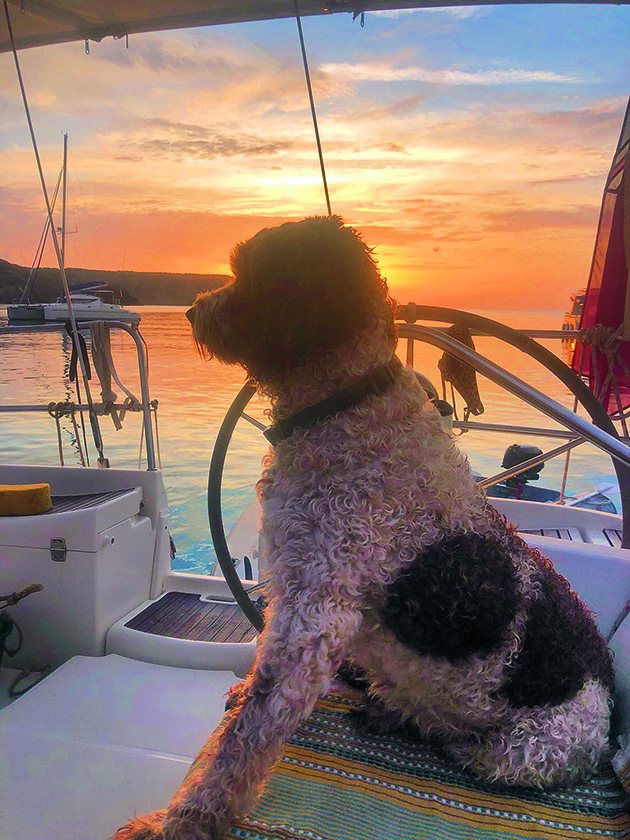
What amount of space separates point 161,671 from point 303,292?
1874mm

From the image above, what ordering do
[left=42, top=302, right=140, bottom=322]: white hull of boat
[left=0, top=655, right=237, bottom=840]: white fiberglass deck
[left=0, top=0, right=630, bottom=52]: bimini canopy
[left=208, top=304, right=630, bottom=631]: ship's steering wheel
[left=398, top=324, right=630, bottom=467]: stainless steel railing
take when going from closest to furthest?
[left=398, top=324, right=630, bottom=467]: stainless steel railing
[left=0, top=655, right=237, bottom=840]: white fiberglass deck
[left=208, top=304, right=630, bottom=631]: ship's steering wheel
[left=0, top=0, right=630, bottom=52]: bimini canopy
[left=42, top=302, right=140, bottom=322]: white hull of boat

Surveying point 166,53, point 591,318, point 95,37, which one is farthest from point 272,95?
point 591,318

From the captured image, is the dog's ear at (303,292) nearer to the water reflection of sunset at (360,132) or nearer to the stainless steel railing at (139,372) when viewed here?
the water reflection of sunset at (360,132)

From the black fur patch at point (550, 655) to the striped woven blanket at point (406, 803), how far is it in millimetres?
229

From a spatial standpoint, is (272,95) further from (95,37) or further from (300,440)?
(300,440)

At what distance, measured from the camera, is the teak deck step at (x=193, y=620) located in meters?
2.46

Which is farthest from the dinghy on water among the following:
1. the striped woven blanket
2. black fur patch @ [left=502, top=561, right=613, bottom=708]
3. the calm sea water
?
the calm sea water

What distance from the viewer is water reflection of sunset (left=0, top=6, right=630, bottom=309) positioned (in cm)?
224

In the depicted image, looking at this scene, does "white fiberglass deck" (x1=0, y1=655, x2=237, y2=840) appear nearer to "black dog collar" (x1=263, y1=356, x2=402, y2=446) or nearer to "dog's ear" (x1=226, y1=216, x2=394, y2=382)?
"black dog collar" (x1=263, y1=356, x2=402, y2=446)

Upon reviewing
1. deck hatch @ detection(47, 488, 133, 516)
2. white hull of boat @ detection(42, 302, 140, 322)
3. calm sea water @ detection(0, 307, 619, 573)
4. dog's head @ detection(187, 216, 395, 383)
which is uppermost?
white hull of boat @ detection(42, 302, 140, 322)

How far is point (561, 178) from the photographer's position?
3850 mm

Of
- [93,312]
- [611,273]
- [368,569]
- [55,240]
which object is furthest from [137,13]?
[368,569]

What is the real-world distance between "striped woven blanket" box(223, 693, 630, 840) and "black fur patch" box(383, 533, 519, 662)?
1.19ft

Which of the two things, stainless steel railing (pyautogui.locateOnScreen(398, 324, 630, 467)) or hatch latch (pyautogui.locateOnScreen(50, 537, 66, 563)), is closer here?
stainless steel railing (pyautogui.locateOnScreen(398, 324, 630, 467))
